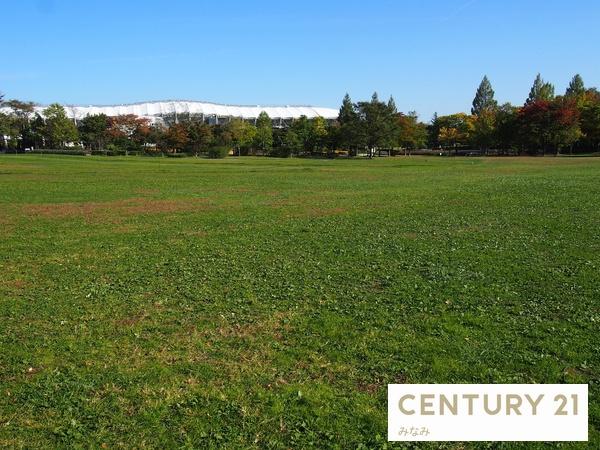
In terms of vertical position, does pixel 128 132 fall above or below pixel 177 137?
above

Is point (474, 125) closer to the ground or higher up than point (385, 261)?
higher up

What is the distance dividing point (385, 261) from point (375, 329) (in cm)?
417

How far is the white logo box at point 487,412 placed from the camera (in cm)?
464

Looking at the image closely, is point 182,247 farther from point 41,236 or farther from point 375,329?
point 375,329

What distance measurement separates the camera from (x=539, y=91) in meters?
128

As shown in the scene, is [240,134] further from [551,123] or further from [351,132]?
[551,123]

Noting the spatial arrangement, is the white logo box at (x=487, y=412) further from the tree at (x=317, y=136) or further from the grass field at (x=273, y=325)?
the tree at (x=317, y=136)

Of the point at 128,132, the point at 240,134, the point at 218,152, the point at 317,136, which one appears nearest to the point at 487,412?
the point at 218,152

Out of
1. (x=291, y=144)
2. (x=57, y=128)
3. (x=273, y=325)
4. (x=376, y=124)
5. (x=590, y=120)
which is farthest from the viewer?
(x=57, y=128)

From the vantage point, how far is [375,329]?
23.6ft

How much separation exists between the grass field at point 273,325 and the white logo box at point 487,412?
0.16 metres

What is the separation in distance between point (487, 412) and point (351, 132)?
Answer: 3781 inches

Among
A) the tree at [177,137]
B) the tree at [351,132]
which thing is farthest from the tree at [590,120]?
the tree at [177,137]

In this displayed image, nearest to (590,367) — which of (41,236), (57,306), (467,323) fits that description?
(467,323)
